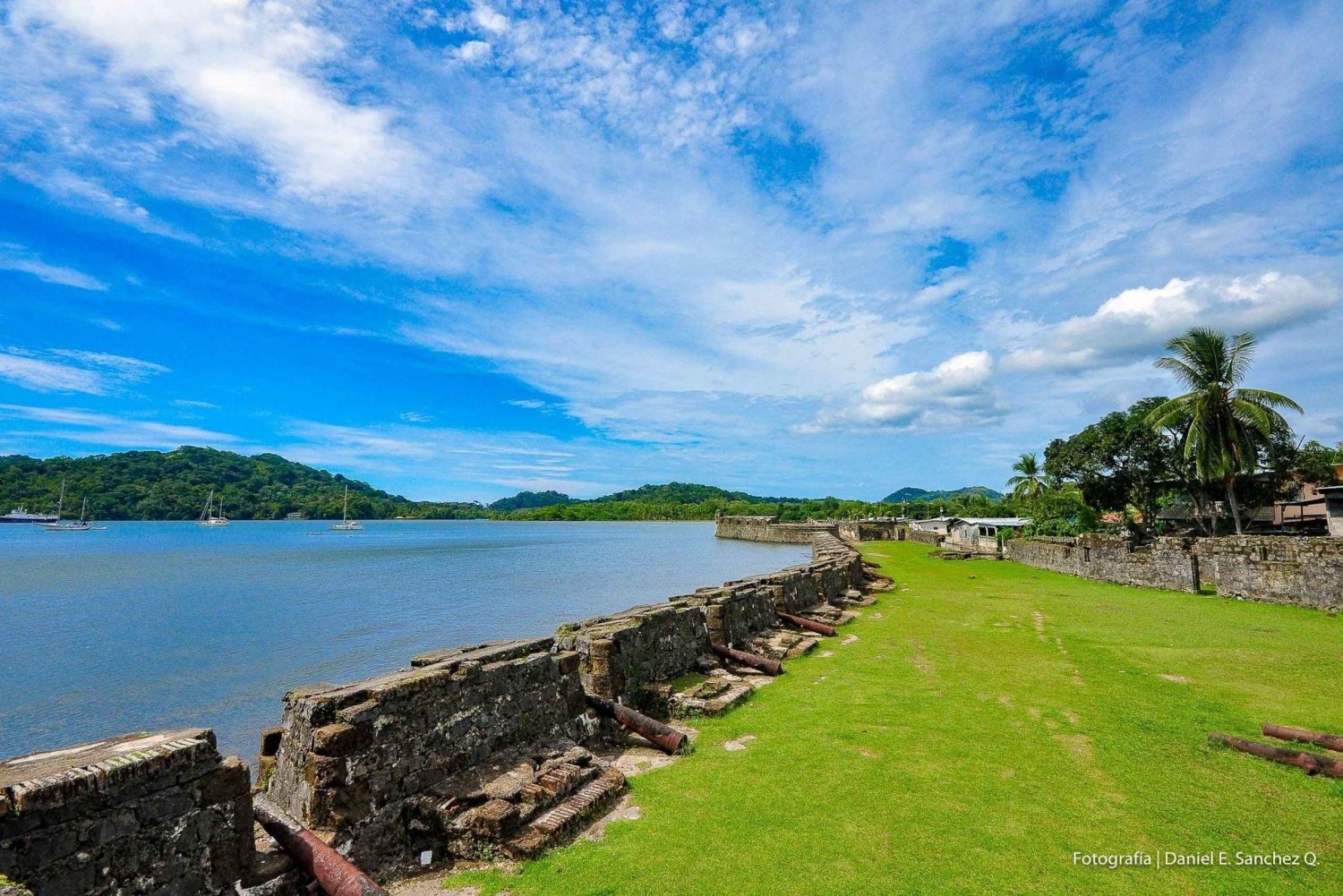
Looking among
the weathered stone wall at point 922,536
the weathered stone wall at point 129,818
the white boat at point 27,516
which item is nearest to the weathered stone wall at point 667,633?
the weathered stone wall at point 129,818

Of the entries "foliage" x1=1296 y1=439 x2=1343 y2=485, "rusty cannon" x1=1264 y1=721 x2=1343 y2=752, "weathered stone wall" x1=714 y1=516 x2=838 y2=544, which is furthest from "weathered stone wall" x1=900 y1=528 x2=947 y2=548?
"rusty cannon" x1=1264 y1=721 x2=1343 y2=752

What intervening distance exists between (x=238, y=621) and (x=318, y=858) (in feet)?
88.0

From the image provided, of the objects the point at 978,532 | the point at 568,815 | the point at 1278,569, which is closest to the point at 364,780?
the point at 568,815

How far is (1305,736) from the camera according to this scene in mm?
6625

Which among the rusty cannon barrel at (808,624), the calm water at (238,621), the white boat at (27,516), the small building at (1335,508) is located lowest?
the calm water at (238,621)

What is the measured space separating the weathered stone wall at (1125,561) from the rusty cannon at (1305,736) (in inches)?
612

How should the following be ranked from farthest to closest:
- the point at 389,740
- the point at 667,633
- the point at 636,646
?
the point at 667,633, the point at 636,646, the point at 389,740

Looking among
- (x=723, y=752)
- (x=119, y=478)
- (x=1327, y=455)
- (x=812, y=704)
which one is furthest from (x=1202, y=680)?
(x=119, y=478)

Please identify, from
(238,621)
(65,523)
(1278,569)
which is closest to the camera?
(1278,569)

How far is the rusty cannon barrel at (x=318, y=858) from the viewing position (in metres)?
4.15

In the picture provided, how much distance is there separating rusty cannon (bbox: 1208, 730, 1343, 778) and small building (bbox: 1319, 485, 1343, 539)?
100 feet

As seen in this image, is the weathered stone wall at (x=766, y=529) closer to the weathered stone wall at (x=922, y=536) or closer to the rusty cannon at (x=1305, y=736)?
the weathered stone wall at (x=922, y=536)

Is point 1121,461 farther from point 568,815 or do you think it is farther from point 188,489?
point 188,489

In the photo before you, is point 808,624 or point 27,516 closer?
point 808,624
